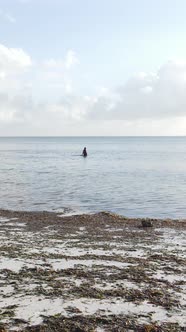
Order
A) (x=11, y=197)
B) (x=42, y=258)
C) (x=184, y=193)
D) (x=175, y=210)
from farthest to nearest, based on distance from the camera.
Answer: (x=184, y=193)
(x=11, y=197)
(x=175, y=210)
(x=42, y=258)

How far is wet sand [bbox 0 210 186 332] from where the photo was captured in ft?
25.1

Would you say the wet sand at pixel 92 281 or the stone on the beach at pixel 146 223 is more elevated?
the wet sand at pixel 92 281

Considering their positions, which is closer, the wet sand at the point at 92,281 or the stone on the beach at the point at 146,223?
the wet sand at the point at 92,281

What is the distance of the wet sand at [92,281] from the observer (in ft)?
25.1

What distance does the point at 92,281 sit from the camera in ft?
32.6

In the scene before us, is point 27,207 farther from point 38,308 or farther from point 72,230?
point 38,308

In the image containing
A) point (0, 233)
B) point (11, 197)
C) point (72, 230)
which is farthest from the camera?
point (11, 197)

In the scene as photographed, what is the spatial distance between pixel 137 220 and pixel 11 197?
→ 1423 centimetres

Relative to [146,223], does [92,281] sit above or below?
above

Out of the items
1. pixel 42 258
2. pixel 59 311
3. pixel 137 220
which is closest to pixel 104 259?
pixel 42 258

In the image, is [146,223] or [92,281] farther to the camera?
[146,223]

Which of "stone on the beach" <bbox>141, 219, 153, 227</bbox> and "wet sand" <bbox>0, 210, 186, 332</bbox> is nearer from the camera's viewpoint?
"wet sand" <bbox>0, 210, 186, 332</bbox>

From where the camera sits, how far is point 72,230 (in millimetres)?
18578

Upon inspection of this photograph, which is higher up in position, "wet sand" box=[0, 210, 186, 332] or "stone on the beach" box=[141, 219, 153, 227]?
"wet sand" box=[0, 210, 186, 332]
